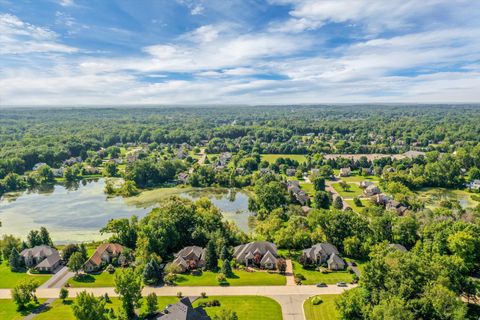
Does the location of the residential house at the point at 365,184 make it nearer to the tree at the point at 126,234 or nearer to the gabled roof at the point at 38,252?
the tree at the point at 126,234

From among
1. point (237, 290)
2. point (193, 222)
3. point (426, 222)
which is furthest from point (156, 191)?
point (426, 222)

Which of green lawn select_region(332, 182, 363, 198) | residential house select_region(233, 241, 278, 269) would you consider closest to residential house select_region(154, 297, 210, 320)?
residential house select_region(233, 241, 278, 269)

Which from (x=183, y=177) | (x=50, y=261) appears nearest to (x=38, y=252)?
(x=50, y=261)

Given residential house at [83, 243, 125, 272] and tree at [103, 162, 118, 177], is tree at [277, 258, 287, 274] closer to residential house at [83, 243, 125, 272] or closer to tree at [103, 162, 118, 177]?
residential house at [83, 243, 125, 272]

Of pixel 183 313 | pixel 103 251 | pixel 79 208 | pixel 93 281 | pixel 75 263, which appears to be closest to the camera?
pixel 183 313

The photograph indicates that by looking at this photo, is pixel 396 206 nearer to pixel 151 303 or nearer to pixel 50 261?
pixel 151 303

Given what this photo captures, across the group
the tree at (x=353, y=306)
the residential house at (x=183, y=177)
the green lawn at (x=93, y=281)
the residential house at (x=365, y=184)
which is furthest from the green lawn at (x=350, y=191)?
the green lawn at (x=93, y=281)
